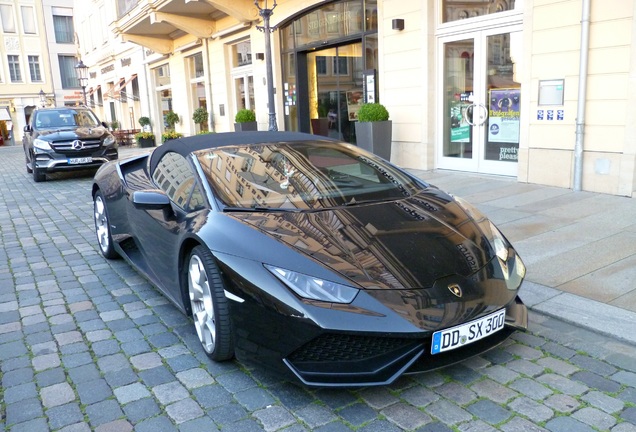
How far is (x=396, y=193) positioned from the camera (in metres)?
3.71

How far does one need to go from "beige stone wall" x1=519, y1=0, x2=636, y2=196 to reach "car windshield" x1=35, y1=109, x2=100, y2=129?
9869mm

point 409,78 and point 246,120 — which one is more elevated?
point 409,78

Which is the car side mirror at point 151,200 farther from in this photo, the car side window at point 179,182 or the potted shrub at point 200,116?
the potted shrub at point 200,116

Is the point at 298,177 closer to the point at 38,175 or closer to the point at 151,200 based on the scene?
the point at 151,200

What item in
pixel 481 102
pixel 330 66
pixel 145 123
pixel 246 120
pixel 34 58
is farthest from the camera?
pixel 34 58

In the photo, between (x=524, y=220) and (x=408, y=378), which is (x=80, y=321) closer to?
(x=408, y=378)

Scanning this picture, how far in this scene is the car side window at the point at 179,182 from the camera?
3533mm

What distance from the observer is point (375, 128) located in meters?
9.95

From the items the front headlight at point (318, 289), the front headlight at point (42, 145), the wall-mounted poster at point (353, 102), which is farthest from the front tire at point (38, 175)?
the front headlight at point (318, 289)

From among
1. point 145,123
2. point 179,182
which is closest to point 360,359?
point 179,182

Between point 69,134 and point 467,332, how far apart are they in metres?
11.5

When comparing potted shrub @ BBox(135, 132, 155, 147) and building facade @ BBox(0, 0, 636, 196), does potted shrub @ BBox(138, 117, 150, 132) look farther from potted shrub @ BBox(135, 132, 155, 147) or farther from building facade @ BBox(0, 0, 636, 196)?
building facade @ BBox(0, 0, 636, 196)

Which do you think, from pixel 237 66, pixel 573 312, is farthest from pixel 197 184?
pixel 237 66

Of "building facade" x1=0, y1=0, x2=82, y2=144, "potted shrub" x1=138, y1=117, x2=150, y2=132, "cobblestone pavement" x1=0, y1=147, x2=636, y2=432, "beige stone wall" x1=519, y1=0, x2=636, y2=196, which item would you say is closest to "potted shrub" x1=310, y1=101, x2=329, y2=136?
"beige stone wall" x1=519, y1=0, x2=636, y2=196
